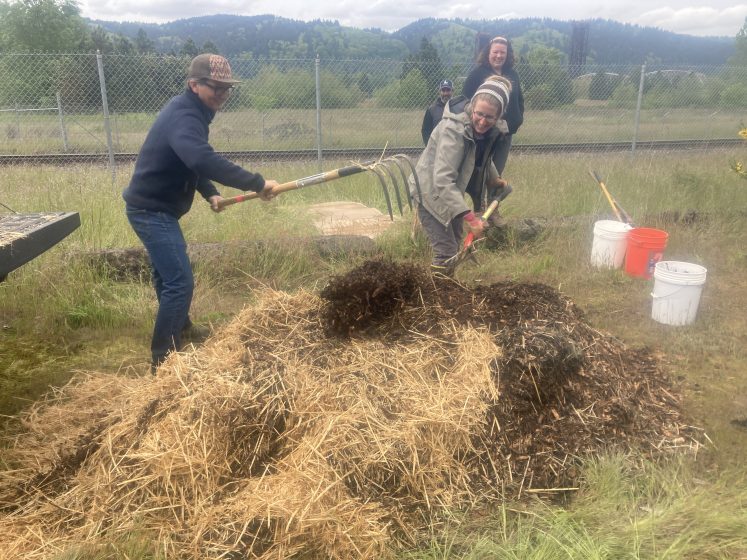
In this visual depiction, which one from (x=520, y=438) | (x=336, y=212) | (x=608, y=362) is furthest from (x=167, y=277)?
(x=336, y=212)

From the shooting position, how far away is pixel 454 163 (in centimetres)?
379

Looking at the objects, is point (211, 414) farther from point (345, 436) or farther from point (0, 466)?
point (0, 466)

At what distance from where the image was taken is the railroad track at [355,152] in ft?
32.5

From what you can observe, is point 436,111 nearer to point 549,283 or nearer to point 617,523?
point 549,283

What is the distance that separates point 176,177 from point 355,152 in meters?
7.81

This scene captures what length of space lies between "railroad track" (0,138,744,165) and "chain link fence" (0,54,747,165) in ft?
0.27

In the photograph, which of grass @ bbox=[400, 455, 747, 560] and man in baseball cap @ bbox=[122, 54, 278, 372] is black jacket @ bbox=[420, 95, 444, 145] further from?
grass @ bbox=[400, 455, 747, 560]

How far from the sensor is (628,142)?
12.4 m

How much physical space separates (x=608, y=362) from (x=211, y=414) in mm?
2154

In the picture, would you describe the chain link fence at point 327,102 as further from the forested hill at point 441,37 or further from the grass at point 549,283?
the forested hill at point 441,37

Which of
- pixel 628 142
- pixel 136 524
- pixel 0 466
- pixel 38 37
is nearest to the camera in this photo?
pixel 136 524

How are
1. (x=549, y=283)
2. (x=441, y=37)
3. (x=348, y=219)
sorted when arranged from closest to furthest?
(x=549, y=283), (x=348, y=219), (x=441, y=37)

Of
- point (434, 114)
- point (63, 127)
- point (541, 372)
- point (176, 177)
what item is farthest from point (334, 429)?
point (63, 127)

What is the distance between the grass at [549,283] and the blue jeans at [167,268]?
1.19ft
